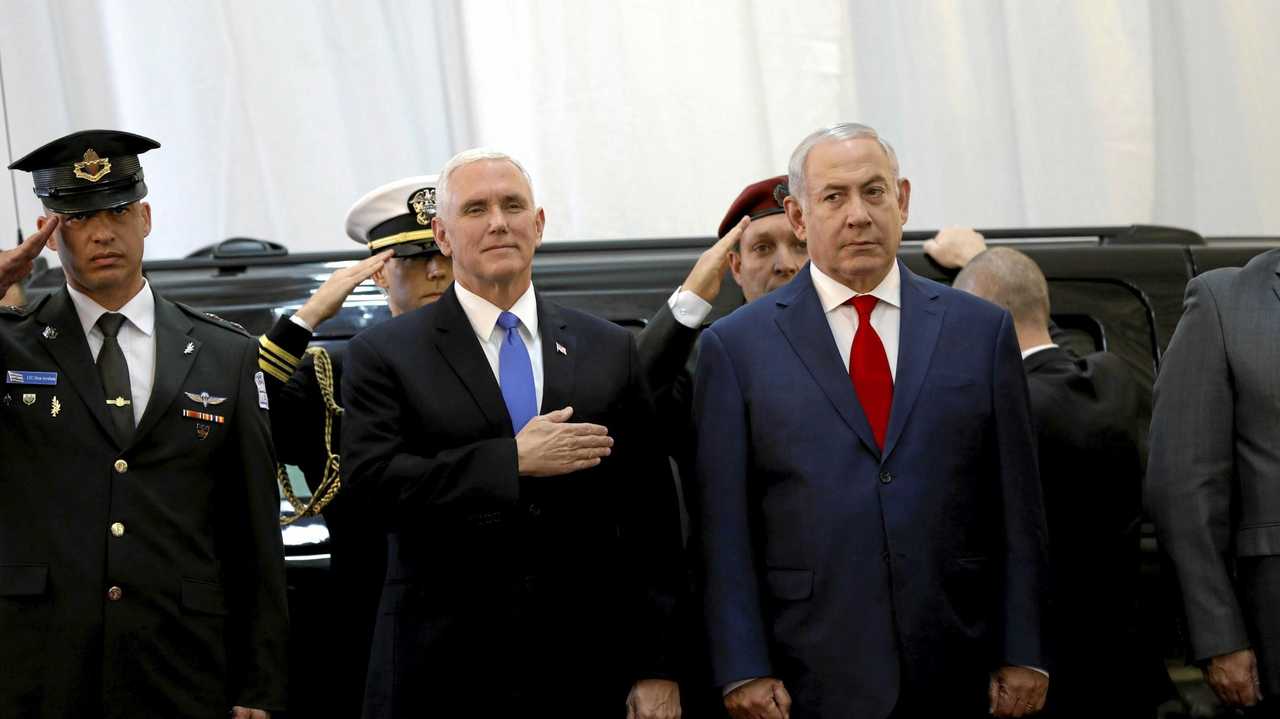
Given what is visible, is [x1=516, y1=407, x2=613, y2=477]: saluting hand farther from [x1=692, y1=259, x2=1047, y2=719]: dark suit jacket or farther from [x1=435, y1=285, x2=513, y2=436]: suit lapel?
[x1=692, y1=259, x2=1047, y2=719]: dark suit jacket

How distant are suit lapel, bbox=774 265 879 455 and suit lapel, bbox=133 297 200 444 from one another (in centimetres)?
132

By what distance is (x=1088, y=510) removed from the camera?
377 centimetres

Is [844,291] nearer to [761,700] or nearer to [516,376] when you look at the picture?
[516,376]

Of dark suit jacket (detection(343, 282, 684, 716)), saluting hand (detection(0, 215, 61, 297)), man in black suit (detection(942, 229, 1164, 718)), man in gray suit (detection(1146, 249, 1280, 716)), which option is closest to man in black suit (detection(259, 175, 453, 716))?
dark suit jacket (detection(343, 282, 684, 716))

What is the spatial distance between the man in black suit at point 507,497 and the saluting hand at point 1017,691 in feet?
2.25

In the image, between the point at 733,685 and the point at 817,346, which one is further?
the point at 817,346

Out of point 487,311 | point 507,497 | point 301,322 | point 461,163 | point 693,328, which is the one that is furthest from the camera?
point 301,322

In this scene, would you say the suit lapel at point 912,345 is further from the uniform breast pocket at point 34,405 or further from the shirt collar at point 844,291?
the uniform breast pocket at point 34,405

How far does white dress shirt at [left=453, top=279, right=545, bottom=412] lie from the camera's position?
3.26 metres

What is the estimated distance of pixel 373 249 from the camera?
4.18 metres

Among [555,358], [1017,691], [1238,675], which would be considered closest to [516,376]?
[555,358]

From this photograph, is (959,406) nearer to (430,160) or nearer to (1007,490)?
(1007,490)

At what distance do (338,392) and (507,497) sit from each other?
4.10 feet

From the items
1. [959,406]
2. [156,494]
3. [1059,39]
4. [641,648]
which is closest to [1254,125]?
[1059,39]
